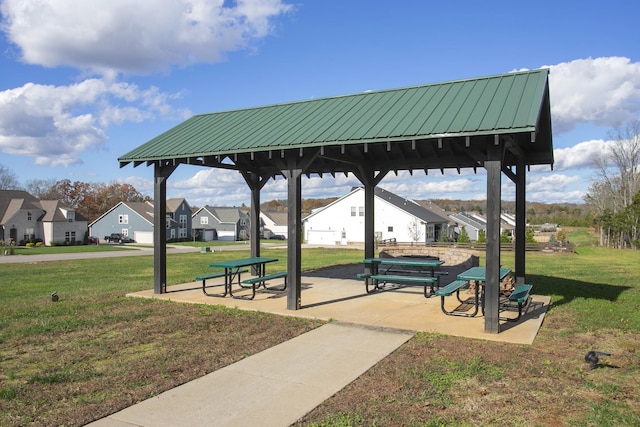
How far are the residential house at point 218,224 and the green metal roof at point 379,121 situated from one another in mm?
62572

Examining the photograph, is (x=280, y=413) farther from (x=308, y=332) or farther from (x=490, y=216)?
(x=490, y=216)

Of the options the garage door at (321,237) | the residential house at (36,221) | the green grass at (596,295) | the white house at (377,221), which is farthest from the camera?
the garage door at (321,237)

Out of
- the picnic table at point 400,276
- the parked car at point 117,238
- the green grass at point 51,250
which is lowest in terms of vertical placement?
the green grass at point 51,250

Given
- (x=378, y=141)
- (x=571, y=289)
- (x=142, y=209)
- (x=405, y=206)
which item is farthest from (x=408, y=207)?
(x=378, y=141)

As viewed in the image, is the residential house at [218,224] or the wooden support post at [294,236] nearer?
the wooden support post at [294,236]

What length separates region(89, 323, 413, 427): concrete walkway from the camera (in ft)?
14.7

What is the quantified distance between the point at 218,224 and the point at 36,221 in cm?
2715

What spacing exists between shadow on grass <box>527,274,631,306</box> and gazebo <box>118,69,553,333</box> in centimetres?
140

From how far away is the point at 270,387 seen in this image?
5.31 meters

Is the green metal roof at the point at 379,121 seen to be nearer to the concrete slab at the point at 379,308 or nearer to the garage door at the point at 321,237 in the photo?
the concrete slab at the point at 379,308

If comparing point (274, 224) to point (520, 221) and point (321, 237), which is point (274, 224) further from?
point (520, 221)

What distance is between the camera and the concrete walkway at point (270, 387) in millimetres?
4469

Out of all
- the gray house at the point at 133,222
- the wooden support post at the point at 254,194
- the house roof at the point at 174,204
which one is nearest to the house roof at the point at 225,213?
the house roof at the point at 174,204

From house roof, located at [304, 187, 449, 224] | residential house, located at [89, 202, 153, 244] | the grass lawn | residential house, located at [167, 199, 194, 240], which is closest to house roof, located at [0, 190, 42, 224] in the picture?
residential house, located at [89, 202, 153, 244]
